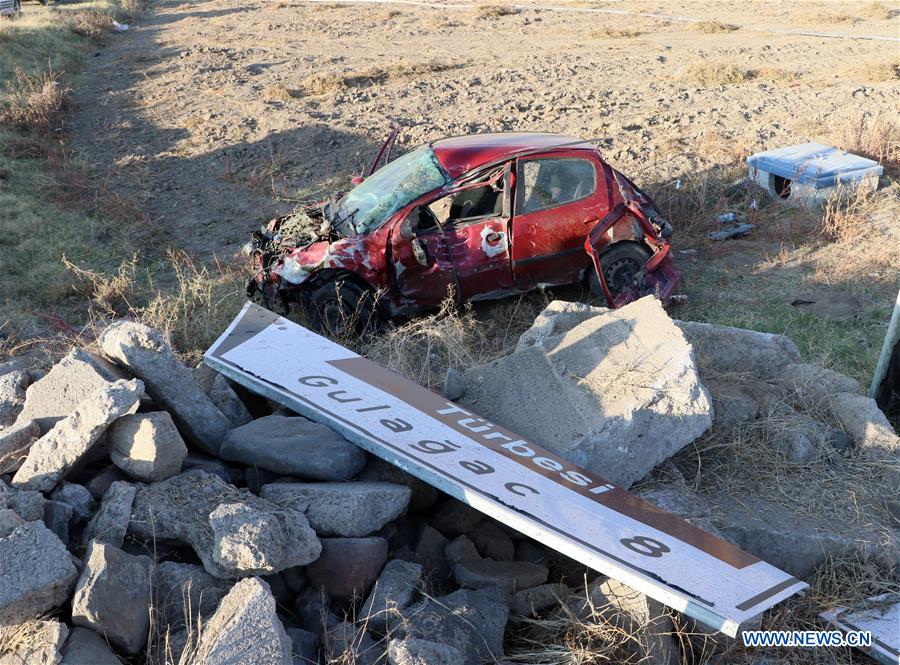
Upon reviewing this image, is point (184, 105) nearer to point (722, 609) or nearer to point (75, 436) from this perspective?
point (75, 436)

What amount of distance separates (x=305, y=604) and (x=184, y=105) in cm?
1398

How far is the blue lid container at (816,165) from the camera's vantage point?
10172 mm

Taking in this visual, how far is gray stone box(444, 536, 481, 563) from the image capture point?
4.02 m

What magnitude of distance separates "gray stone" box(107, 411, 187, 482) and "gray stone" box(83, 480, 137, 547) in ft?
0.57

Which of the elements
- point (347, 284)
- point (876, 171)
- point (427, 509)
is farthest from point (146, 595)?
point (876, 171)

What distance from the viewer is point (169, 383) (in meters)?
4.47

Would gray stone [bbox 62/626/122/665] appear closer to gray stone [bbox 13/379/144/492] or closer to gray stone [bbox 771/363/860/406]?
gray stone [bbox 13/379/144/492]

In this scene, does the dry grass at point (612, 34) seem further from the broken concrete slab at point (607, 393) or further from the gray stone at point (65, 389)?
the gray stone at point (65, 389)

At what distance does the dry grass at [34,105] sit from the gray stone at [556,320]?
12.0 m

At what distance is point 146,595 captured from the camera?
10.9 ft

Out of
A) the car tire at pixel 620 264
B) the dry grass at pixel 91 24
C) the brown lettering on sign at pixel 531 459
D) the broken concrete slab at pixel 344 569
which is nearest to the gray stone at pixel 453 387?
the brown lettering on sign at pixel 531 459

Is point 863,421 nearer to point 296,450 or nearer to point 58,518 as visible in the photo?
point 296,450

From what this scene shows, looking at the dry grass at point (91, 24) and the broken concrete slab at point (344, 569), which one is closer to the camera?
the broken concrete slab at point (344, 569)

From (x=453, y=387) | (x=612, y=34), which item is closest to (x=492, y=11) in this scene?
(x=612, y=34)
